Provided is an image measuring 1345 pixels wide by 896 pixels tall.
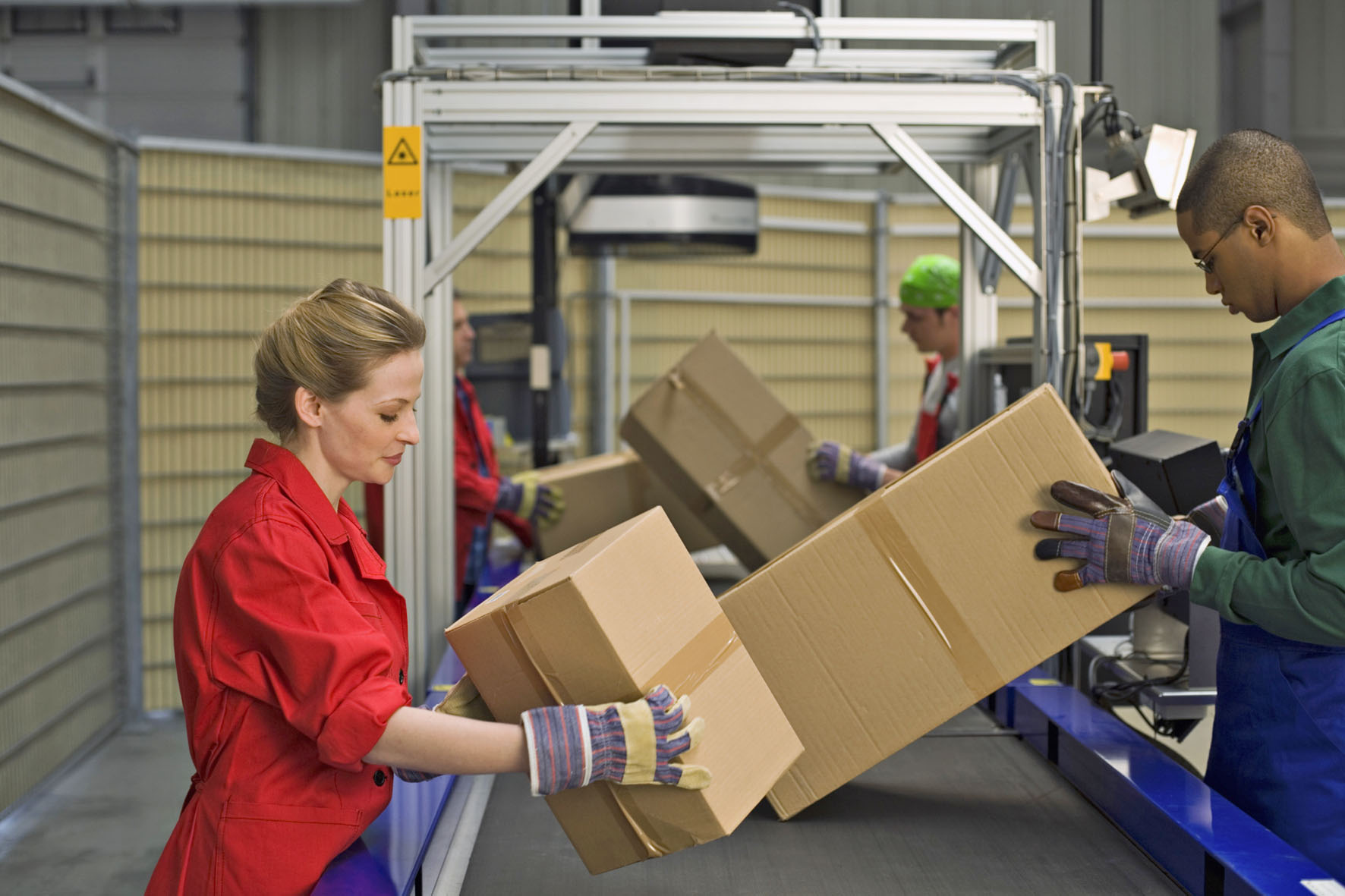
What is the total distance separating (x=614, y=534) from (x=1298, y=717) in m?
1.08

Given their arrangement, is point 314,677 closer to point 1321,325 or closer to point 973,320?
point 1321,325

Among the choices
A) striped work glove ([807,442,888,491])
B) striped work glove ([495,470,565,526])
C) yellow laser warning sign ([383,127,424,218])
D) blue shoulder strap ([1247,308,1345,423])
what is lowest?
striped work glove ([495,470,565,526])

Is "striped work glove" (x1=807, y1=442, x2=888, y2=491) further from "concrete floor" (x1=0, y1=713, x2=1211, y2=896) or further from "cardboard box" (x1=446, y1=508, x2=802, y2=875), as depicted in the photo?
"cardboard box" (x1=446, y1=508, x2=802, y2=875)

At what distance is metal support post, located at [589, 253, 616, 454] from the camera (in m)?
7.51

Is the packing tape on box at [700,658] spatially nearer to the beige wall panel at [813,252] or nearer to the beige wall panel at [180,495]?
the beige wall panel at [180,495]

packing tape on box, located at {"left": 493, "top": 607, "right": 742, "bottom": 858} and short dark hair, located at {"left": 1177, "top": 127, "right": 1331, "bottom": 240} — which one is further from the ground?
short dark hair, located at {"left": 1177, "top": 127, "right": 1331, "bottom": 240}

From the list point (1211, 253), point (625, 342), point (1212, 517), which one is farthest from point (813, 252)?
point (1211, 253)

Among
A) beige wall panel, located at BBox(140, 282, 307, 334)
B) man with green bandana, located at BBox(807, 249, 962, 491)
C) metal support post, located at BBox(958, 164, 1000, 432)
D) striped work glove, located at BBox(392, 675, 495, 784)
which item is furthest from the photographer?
beige wall panel, located at BBox(140, 282, 307, 334)

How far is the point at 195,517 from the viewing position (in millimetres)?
5312

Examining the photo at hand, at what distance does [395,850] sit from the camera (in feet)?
5.16

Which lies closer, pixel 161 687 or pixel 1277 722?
pixel 1277 722

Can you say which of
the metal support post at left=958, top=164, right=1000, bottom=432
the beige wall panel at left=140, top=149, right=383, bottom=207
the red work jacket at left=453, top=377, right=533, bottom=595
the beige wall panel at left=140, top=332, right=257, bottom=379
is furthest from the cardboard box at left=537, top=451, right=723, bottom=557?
the beige wall panel at left=140, top=149, right=383, bottom=207

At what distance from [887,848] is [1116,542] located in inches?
25.7

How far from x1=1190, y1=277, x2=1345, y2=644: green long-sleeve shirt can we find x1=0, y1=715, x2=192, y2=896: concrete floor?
3445 millimetres
